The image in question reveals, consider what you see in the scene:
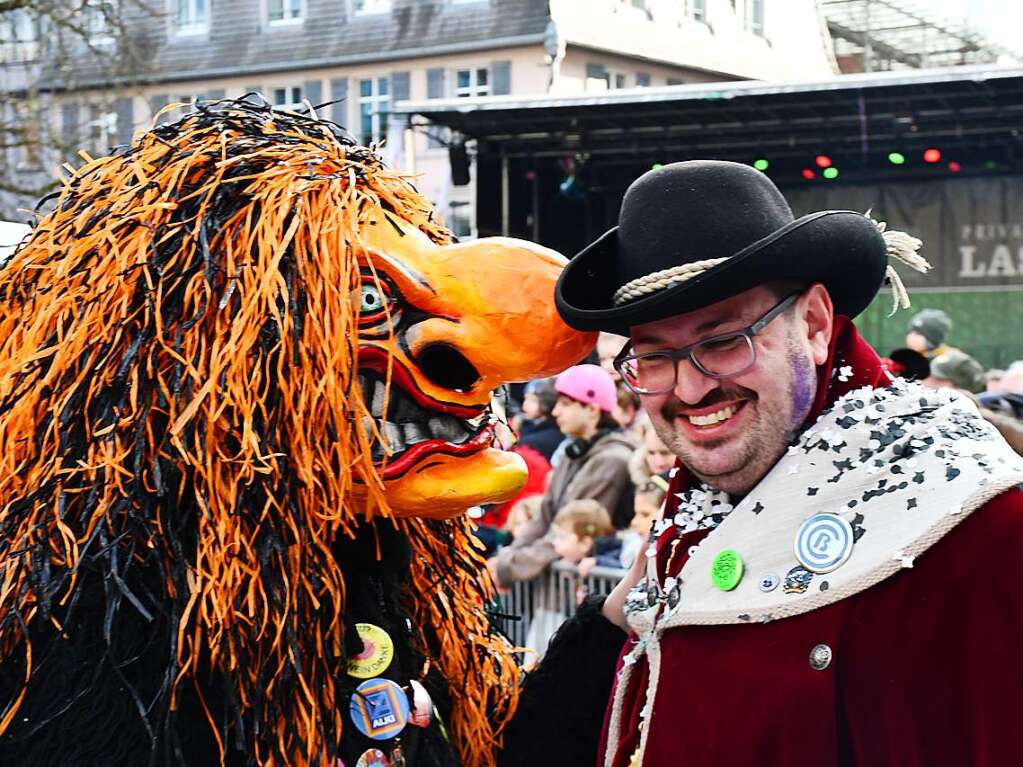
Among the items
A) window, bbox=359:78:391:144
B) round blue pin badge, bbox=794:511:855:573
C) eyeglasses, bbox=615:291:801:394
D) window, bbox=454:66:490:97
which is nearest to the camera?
round blue pin badge, bbox=794:511:855:573

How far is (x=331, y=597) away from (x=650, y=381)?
1.89ft

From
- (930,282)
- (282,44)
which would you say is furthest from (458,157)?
(282,44)

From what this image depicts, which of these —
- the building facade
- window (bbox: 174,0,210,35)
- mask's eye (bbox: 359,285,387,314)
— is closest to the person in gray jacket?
mask's eye (bbox: 359,285,387,314)

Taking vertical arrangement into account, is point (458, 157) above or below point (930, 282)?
above

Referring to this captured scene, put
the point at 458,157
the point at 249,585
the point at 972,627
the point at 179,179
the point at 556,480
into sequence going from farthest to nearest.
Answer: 1. the point at 458,157
2. the point at 556,480
3. the point at 179,179
4. the point at 249,585
5. the point at 972,627

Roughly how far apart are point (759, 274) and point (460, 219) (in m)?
14.9

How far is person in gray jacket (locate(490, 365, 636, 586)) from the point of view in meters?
4.86

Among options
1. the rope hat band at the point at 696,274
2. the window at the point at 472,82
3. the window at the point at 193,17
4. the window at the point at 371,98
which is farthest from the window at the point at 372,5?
the rope hat band at the point at 696,274

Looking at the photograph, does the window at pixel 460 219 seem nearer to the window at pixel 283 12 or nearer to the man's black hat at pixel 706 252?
the window at pixel 283 12

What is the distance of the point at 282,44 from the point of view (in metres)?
23.1

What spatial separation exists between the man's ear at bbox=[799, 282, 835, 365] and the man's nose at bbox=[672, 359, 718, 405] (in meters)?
0.16

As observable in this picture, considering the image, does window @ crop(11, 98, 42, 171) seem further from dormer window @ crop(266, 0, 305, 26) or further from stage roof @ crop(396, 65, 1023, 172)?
dormer window @ crop(266, 0, 305, 26)

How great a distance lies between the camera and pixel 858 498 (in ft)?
5.68

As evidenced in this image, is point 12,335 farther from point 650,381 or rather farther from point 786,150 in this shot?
point 786,150
